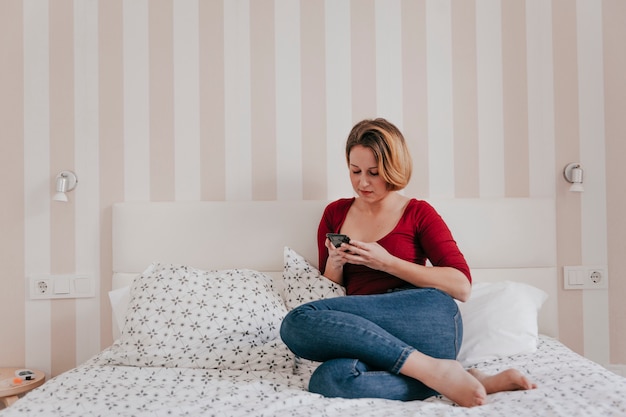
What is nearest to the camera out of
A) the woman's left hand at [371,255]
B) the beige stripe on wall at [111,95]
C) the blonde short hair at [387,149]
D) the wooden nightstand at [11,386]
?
the woman's left hand at [371,255]

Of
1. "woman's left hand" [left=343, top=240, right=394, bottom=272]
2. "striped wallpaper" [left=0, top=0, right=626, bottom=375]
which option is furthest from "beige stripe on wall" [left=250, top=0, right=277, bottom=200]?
"woman's left hand" [left=343, top=240, right=394, bottom=272]

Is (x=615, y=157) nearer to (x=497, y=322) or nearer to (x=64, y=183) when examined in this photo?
(x=497, y=322)

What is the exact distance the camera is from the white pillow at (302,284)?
1.93m

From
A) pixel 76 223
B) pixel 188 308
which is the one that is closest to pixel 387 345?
pixel 188 308

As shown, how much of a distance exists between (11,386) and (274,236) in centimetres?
112

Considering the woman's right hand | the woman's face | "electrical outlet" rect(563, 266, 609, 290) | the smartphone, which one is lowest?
"electrical outlet" rect(563, 266, 609, 290)

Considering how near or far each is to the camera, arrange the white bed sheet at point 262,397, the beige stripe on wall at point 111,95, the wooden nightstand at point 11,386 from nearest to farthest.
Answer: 1. the white bed sheet at point 262,397
2. the wooden nightstand at point 11,386
3. the beige stripe on wall at point 111,95

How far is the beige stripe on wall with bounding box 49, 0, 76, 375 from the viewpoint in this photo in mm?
2270

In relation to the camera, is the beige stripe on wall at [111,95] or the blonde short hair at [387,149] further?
the beige stripe on wall at [111,95]

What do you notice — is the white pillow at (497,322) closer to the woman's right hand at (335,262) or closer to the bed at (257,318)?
the bed at (257,318)

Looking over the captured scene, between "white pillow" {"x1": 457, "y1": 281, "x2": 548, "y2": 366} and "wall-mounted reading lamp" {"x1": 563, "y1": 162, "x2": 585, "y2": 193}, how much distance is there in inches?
22.2

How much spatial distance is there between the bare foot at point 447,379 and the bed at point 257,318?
0.03 m

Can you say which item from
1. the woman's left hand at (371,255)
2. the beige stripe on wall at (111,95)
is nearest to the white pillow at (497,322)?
the woman's left hand at (371,255)

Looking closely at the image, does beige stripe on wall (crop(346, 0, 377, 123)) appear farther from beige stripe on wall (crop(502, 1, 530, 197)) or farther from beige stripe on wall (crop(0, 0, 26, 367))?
beige stripe on wall (crop(0, 0, 26, 367))
